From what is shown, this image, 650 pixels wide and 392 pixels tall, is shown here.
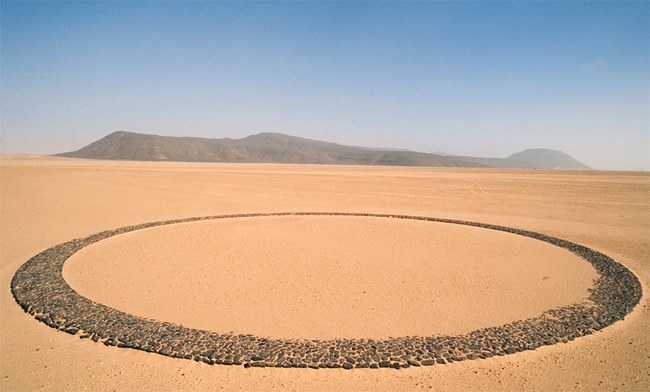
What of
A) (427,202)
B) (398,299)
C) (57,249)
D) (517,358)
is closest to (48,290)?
(57,249)

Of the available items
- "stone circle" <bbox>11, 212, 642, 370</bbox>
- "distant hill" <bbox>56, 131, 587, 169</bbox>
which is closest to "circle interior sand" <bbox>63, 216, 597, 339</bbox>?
"stone circle" <bbox>11, 212, 642, 370</bbox>

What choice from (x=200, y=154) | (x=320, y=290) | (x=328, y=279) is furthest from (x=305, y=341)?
(x=200, y=154)

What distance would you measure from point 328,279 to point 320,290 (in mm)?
745

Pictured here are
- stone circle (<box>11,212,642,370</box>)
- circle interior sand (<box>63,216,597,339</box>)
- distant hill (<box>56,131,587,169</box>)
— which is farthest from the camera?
distant hill (<box>56,131,587,169</box>)

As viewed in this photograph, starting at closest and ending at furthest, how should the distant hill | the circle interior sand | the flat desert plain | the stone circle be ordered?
1. the flat desert plain
2. the stone circle
3. the circle interior sand
4. the distant hill

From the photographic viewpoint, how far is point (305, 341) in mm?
5828

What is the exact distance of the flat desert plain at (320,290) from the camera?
4961 millimetres

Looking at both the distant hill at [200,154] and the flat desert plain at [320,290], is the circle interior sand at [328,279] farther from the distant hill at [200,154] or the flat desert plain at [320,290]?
the distant hill at [200,154]

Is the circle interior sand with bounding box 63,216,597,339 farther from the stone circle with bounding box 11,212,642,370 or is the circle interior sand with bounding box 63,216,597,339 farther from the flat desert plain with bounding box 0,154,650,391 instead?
the stone circle with bounding box 11,212,642,370

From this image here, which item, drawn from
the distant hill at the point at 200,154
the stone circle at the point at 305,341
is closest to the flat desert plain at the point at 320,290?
the stone circle at the point at 305,341

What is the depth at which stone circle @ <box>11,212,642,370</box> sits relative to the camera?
533 centimetres

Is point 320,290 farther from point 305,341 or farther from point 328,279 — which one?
point 305,341

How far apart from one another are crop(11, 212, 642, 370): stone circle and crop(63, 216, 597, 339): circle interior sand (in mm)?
275

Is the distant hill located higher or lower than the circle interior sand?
higher
